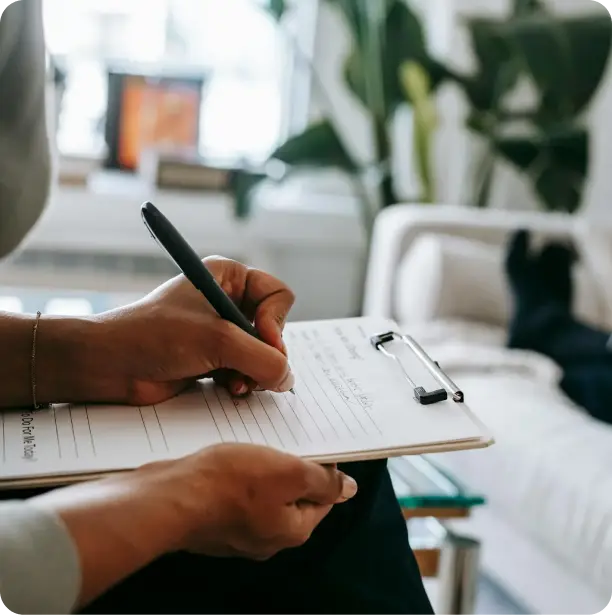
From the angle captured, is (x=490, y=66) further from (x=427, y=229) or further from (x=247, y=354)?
(x=247, y=354)

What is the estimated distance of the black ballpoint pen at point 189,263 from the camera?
21.7 inches

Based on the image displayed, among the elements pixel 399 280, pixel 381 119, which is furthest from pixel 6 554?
pixel 381 119

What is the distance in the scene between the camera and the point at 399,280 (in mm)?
1824

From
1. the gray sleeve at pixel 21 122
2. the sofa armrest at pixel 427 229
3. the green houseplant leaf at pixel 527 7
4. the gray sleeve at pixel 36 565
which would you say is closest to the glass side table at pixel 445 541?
the gray sleeve at pixel 21 122

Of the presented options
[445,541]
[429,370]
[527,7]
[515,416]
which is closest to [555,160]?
[527,7]

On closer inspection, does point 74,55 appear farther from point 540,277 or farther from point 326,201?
point 540,277

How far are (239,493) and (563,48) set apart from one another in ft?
5.72

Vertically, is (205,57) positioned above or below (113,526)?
above

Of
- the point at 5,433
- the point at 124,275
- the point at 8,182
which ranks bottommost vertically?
the point at 124,275

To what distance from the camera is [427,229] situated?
1831 mm

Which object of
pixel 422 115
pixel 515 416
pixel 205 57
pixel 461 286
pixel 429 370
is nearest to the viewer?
pixel 429 370

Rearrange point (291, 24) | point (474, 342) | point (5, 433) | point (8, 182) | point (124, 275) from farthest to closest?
1. point (291, 24)
2. point (124, 275)
3. point (474, 342)
4. point (8, 182)
5. point (5, 433)

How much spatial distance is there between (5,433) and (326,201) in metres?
2.17

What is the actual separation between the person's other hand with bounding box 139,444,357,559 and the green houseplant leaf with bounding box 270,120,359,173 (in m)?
1.69
